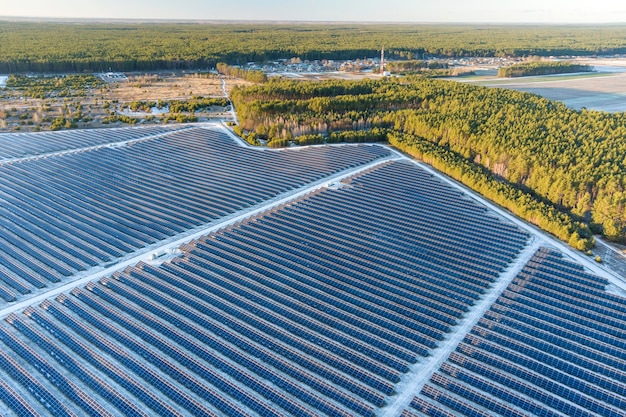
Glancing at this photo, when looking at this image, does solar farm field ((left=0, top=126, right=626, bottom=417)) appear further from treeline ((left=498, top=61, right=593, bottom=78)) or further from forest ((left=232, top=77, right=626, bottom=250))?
treeline ((left=498, top=61, right=593, bottom=78))

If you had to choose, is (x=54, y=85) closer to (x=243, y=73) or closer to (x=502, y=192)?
(x=243, y=73)

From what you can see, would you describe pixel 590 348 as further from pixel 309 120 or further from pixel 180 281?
pixel 309 120

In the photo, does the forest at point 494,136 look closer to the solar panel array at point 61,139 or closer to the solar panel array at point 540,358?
the solar panel array at point 540,358

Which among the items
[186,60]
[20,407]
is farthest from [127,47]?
[20,407]

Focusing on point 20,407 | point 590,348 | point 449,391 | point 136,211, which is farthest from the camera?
point 136,211

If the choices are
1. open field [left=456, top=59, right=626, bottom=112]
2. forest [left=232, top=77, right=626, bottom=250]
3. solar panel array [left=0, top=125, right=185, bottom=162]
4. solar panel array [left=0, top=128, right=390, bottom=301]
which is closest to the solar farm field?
solar panel array [left=0, top=128, right=390, bottom=301]
